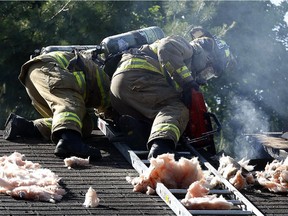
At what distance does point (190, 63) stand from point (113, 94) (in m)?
0.82

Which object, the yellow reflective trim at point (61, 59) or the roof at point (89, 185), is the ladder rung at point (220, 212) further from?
the yellow reflective trim at point (61, 59)

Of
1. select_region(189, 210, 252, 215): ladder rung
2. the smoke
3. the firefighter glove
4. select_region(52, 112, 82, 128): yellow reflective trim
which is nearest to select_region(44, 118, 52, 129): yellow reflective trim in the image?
select_region(52, 112, 82, 128): yellow reflective trim

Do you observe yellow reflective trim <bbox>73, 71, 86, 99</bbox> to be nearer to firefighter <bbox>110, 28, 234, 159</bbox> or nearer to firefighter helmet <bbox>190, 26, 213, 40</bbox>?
firefighter <bbox>110, 28, 234, 159</bbox>

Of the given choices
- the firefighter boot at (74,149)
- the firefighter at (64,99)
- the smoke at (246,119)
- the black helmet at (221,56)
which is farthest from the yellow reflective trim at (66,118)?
the smoke at (246,119)

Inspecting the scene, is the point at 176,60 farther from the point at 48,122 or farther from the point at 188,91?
the point at 48,122

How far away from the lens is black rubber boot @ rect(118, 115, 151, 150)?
866 cm

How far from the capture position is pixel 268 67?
14.2 meters

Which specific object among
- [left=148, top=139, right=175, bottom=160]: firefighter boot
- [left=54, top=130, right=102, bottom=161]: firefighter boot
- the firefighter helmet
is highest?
the firefighter helmet

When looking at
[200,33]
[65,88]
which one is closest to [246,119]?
[200,33]

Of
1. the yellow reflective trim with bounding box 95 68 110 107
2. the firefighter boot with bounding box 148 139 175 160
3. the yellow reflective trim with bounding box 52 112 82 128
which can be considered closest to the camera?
the firefighter boot with bounding box 148 139 175 160

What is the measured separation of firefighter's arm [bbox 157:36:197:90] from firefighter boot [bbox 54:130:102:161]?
3.43ft

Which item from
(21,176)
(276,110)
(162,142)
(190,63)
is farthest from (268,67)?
(21,176)

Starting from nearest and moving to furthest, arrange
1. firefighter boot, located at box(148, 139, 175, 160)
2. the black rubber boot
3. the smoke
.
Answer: firefighter boot, located at box(148, 139, 175, 160), the black rubber boot, the smoke

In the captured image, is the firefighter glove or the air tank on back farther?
the air tank on back
